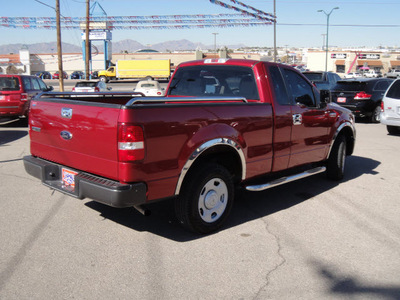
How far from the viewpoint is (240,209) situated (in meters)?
5.46

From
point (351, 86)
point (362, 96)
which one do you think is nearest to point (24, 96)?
point (351, 86)

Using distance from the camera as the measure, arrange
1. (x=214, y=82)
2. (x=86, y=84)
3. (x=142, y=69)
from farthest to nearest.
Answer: (x=142, y=69)
(x=86, y=84)
(x=214, y=82)

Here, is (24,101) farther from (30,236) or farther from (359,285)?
(359,285)

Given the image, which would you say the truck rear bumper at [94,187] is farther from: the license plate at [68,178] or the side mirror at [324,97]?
the side mirror at [324,97]

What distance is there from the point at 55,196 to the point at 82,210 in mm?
843

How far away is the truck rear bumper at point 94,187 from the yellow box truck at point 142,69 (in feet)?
178

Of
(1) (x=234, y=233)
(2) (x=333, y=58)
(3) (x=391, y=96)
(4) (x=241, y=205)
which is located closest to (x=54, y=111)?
(1) (x=234, y=233)

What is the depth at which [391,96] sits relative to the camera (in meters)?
11.9

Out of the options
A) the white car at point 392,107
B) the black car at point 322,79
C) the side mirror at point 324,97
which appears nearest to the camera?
the side mirror at point 324,97

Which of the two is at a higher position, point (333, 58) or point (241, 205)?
point (333, 58)

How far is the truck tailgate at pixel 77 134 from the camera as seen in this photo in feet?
12.3

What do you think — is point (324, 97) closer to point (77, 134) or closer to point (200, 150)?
point (200, 150)

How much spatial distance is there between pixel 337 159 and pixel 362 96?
907cm

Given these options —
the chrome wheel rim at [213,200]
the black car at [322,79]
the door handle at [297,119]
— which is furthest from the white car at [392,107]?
the chrome wheel rim at [213,200]
